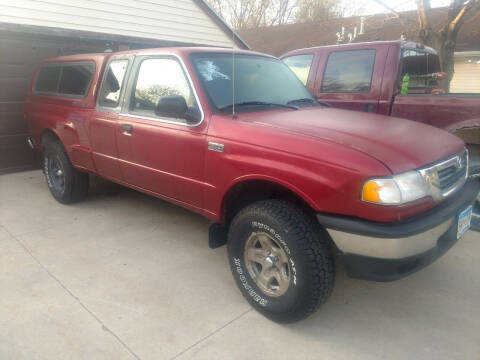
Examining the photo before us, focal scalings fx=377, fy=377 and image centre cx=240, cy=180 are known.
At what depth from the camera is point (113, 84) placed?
390cm

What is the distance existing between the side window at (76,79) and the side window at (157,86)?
1009 mm

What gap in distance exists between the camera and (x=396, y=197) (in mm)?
2068

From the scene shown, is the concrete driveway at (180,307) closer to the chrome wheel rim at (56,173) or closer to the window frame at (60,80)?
the chrome wheel rim at (56,173)

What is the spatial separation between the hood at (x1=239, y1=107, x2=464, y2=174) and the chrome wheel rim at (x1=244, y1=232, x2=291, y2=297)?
0.78 m

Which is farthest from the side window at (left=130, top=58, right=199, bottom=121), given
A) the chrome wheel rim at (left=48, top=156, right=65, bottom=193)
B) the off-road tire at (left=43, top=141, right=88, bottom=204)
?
the chrome wheel rim at (left=48, top=156, right=65, bottom=193)

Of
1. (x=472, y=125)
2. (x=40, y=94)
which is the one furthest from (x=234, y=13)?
(x=472, y=125)

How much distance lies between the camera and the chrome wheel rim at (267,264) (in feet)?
8.23

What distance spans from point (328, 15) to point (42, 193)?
2331 cm

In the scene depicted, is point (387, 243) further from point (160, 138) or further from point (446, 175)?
point (160, 138)

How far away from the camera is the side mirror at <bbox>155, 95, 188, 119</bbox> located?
9.20 ft

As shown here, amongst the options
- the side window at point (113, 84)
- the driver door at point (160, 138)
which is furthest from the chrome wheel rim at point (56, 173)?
the driver door at point (160, 138)

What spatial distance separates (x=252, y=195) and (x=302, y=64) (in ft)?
10.4

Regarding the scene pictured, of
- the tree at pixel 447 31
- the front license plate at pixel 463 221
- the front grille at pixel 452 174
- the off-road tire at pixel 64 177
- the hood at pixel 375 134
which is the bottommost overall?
the off-road tire at pixel 64 177

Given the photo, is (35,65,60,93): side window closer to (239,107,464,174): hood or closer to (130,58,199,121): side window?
(130,58,199,121): side window
